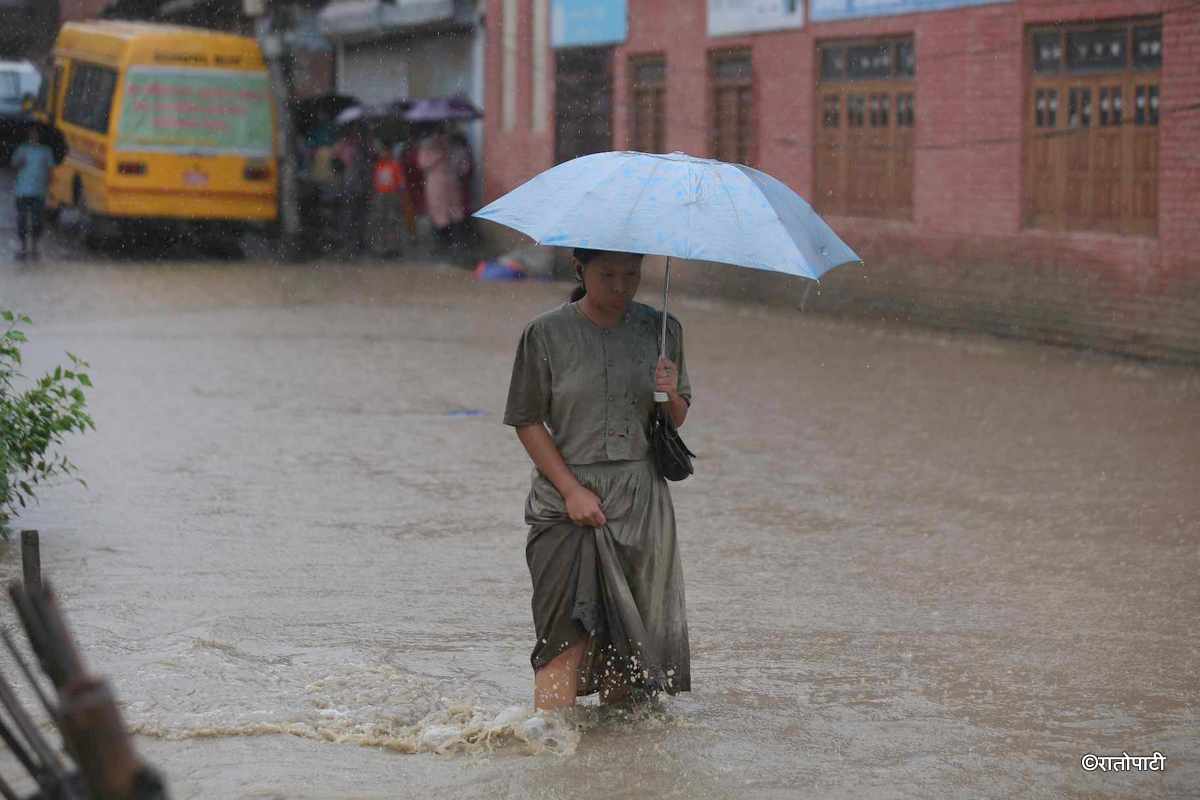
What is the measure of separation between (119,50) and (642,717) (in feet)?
63.3

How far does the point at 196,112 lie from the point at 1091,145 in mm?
12483

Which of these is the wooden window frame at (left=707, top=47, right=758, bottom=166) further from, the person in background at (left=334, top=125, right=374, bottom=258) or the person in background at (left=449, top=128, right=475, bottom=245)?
the person in background at (left=334, top=125, right=374, bottom=258)

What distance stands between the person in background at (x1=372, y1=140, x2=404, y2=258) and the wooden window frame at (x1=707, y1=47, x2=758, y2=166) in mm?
5311

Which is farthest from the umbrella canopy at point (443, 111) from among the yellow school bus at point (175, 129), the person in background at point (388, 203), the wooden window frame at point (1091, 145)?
the wooden window frame at point (1091, 145)

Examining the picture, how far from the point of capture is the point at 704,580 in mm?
6738

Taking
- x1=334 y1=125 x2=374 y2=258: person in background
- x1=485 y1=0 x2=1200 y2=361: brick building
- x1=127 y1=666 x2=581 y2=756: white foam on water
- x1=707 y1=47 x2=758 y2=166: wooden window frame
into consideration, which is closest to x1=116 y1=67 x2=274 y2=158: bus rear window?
x1=334 y1=125 x2=374 y2=258: person in background

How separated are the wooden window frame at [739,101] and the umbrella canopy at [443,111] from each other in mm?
4935

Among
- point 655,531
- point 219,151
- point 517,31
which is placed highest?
point 517,31

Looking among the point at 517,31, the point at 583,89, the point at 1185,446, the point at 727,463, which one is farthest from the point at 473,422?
the point at 517,31

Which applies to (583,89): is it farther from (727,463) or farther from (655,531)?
(655,531)

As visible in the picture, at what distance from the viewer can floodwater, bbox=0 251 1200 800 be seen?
466 cm

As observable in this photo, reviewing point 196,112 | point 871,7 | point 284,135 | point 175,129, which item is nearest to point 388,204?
point 284,135

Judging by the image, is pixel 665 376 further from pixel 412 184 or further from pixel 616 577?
pixel 412 184

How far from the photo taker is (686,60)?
20125mm
